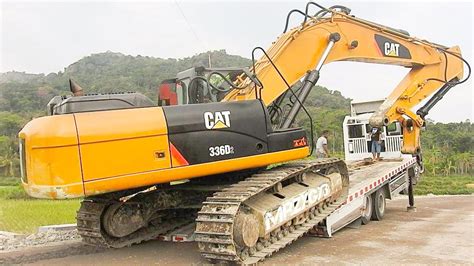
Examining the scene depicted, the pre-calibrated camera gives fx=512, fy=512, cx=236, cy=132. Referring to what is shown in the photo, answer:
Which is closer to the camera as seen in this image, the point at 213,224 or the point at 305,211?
the point at 213,224

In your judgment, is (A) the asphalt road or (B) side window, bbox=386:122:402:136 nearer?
(A) the asphalt road

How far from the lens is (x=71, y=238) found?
8328 mm

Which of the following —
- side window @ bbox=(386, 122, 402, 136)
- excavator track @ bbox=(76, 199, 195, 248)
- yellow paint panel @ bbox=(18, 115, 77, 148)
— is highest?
yellow paint panel @ bbox=(18, 115, 77, 148)

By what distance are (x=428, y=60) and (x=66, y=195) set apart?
9019mm

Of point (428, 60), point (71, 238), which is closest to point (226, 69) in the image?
point (71, 238)

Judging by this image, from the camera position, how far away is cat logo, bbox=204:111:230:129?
5.94m

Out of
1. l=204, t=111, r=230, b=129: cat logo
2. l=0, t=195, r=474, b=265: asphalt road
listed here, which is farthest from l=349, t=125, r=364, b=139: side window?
l=204, t=111, r=230, b=129: cat logo

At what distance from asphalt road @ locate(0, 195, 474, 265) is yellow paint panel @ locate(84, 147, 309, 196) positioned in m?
1.19

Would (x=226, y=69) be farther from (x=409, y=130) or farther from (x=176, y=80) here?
(x=409, y=130)

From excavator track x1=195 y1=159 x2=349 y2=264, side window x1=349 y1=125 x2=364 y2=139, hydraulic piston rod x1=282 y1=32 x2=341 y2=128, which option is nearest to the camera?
excavator track x1=195 y1=159 x2=349 y2=264

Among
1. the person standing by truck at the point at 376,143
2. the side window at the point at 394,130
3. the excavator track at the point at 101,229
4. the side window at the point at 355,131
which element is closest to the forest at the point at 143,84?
the side window at the point at 355,131

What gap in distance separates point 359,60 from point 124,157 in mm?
5938

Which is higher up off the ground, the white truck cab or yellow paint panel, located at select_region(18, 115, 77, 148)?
yellow paint panel, located at select_region(18, 115, 77, 148)

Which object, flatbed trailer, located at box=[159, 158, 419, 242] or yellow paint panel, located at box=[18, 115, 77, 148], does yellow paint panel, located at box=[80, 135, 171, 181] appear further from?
flatbed trailer, located at box=[159, 158, 419, 242]
